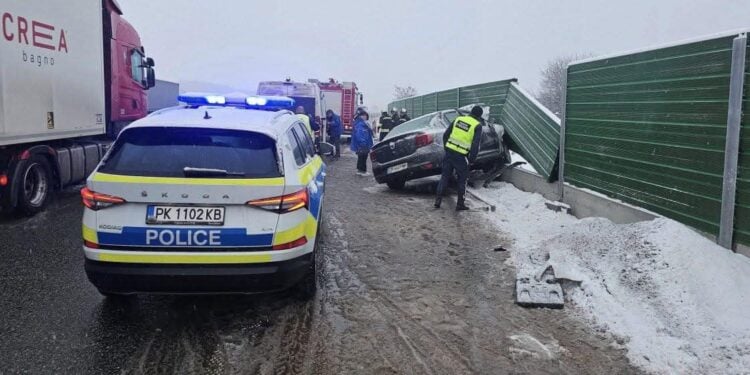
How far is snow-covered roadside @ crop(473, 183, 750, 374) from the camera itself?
11.2 ft

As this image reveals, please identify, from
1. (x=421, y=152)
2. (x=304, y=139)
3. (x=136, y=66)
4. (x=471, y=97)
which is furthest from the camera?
(x=471, y=97)

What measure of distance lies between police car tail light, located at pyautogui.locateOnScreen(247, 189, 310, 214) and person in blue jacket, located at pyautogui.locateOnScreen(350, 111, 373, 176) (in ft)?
31.7

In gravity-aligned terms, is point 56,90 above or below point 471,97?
below

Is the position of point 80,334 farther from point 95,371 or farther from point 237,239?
point 237,239

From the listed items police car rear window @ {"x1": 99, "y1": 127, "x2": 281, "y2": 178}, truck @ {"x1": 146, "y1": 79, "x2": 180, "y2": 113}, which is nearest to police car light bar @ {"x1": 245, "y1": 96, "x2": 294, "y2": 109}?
police car rear window @ {"x1": 99, "y1": 127, "x2": 281, "y2": 178}

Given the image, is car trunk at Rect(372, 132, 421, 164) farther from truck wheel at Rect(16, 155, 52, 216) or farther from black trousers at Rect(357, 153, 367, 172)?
truck wheel at Rect(16, 155, 52, 216)

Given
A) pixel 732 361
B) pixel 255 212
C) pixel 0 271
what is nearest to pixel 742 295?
pixel 732 361

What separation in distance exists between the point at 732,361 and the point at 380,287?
8.73 ft

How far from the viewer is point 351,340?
373 cm

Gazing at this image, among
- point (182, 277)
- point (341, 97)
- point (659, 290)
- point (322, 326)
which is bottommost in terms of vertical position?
point (322, 326)

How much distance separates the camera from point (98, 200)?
12.0 ft

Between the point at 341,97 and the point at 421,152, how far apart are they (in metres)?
15.2

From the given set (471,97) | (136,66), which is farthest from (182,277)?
(471,97)

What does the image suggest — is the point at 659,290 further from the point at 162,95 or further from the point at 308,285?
the point at 162,95
